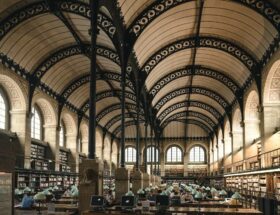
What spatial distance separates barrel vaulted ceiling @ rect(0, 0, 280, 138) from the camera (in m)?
19.5

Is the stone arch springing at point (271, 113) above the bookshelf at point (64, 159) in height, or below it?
above

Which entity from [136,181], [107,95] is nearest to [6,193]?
[136,181]

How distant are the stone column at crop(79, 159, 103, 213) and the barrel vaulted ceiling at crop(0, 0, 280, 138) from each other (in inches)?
228

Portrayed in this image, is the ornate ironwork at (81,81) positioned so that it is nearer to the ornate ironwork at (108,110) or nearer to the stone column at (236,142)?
the stone column at (236,142)

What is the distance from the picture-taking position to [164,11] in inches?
771

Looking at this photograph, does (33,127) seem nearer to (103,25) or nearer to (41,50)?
(41,50)

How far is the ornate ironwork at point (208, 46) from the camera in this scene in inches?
1021

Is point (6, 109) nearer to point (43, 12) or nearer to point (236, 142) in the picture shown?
point (43, 12)

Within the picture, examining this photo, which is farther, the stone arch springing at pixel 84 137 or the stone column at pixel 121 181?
the stone arch springing at pixel 84 137

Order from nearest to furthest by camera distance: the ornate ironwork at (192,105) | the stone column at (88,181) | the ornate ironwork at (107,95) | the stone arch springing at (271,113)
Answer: the stone column at (88,181), the stone arch springing at (271,113), the ornate ironwork at (107,95), the ornate ironwork at (192,105)

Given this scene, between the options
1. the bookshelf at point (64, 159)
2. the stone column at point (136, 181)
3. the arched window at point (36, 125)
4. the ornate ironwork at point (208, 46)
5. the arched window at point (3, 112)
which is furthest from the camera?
the bookshelf at point (64, 159)

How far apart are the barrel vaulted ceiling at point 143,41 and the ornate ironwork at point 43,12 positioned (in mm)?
46

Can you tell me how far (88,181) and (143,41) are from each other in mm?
12603

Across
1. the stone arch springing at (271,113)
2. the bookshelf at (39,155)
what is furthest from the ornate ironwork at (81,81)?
the stone arch springing at (271,113)
